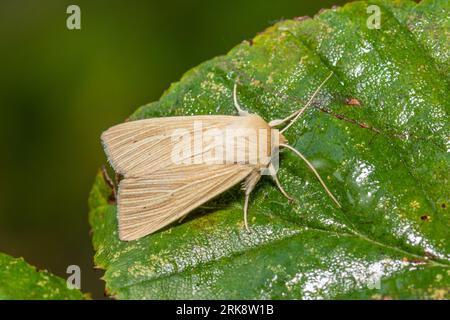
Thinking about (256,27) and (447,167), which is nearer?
(447,167)

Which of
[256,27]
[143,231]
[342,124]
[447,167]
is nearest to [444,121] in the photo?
[447,167]

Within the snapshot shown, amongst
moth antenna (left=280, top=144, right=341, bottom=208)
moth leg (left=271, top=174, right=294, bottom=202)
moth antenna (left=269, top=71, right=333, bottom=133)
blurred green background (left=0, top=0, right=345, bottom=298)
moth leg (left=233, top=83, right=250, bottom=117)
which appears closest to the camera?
moth antenna (left=280, top=144, right=341, bottom=208)

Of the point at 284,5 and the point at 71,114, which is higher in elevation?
the point at 284,5

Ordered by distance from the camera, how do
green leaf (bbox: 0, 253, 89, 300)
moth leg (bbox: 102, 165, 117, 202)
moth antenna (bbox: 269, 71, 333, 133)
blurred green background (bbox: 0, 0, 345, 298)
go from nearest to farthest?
1. green leaf (bbox: 0, 253, 89, 300)
2. moth antenna (bbox: 269, 71, 333, 133)
3. moth leg (bbox: 102, 165, 117, 202)
4. blurred green background (bbox: 0, 0, 345, 298)

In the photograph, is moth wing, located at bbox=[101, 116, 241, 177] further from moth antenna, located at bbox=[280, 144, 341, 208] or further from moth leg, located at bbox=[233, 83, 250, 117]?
moth antenna, located at bbox=[280, 144, 341, 208]

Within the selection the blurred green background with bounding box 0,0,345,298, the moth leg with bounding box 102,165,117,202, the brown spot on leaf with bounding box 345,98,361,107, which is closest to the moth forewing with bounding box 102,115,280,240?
the moth leg with bounding box 102,165,117,202

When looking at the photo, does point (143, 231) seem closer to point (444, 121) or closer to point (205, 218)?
point (205, 218)
